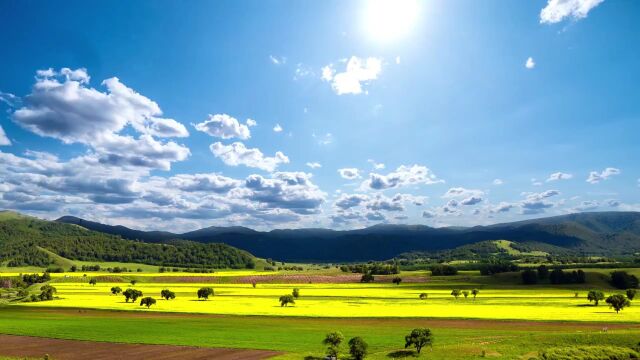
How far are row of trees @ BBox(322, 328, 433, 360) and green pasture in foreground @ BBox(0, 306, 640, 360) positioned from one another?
1221 millimetres

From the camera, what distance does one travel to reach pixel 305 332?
6894 centimetres

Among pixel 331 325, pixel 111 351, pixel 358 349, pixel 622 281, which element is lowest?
pixel 622 281

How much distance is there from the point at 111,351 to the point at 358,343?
30888 millimetres

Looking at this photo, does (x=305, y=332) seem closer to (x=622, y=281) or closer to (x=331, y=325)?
(x=331, y=325)

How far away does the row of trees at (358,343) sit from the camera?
50219 mm

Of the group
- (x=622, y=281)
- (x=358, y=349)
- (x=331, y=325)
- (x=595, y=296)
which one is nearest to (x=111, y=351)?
(x=358, y=349)

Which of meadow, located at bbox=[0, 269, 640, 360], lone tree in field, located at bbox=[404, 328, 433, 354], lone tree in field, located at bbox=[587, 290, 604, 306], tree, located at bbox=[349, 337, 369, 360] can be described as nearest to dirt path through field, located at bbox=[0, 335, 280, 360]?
meadow, located at bbox=[0, 269, 640, 360]

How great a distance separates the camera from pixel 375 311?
92.9 m

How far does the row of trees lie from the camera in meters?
50.2

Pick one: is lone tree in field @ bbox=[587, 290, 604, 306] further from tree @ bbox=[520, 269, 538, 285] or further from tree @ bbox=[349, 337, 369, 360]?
tree @ bbox=[349, 337, 369, 360]

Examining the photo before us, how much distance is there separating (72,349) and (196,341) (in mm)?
15219

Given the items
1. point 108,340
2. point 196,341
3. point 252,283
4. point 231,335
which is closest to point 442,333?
point 231,335

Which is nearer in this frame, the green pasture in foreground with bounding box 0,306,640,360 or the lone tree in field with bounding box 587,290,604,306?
the green pasture in foreground with bounding box 0,306,640,360

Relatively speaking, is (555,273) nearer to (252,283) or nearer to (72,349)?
(252,283)
